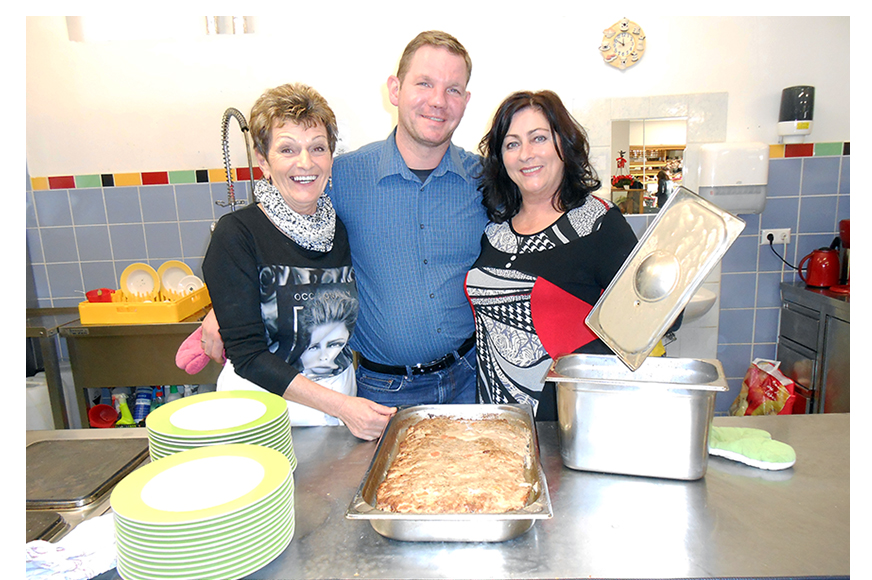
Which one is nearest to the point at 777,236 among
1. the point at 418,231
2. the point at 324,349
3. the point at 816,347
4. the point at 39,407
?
the point at 816,347

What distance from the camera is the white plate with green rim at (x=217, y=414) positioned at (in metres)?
1.04

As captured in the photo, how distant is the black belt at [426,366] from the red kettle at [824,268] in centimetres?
229

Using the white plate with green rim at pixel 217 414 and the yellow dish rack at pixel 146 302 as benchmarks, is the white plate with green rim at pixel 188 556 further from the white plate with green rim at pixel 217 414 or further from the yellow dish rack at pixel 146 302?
the yellow dish rack at pixel 146 302

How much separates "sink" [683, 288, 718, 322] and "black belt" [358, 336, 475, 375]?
161cm

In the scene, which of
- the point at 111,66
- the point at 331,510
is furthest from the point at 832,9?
the point at 111,66

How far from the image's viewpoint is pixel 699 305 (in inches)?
116

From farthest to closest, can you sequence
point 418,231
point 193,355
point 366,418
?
1. point 418,231
2. point 193,355
3. point 366,418

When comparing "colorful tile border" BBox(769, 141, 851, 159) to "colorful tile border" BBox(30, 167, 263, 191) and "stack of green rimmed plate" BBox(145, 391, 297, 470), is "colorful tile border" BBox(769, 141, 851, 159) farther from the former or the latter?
"stack of green rimmed plate" BBox(145, 391, 297, 470)

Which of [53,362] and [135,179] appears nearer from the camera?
[53,362]

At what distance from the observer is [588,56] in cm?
308

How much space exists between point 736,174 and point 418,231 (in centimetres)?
214

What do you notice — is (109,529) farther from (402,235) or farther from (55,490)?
(402,235)

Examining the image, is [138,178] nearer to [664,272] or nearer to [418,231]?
[418,231]

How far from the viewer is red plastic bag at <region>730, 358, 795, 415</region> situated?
9.39 feet
